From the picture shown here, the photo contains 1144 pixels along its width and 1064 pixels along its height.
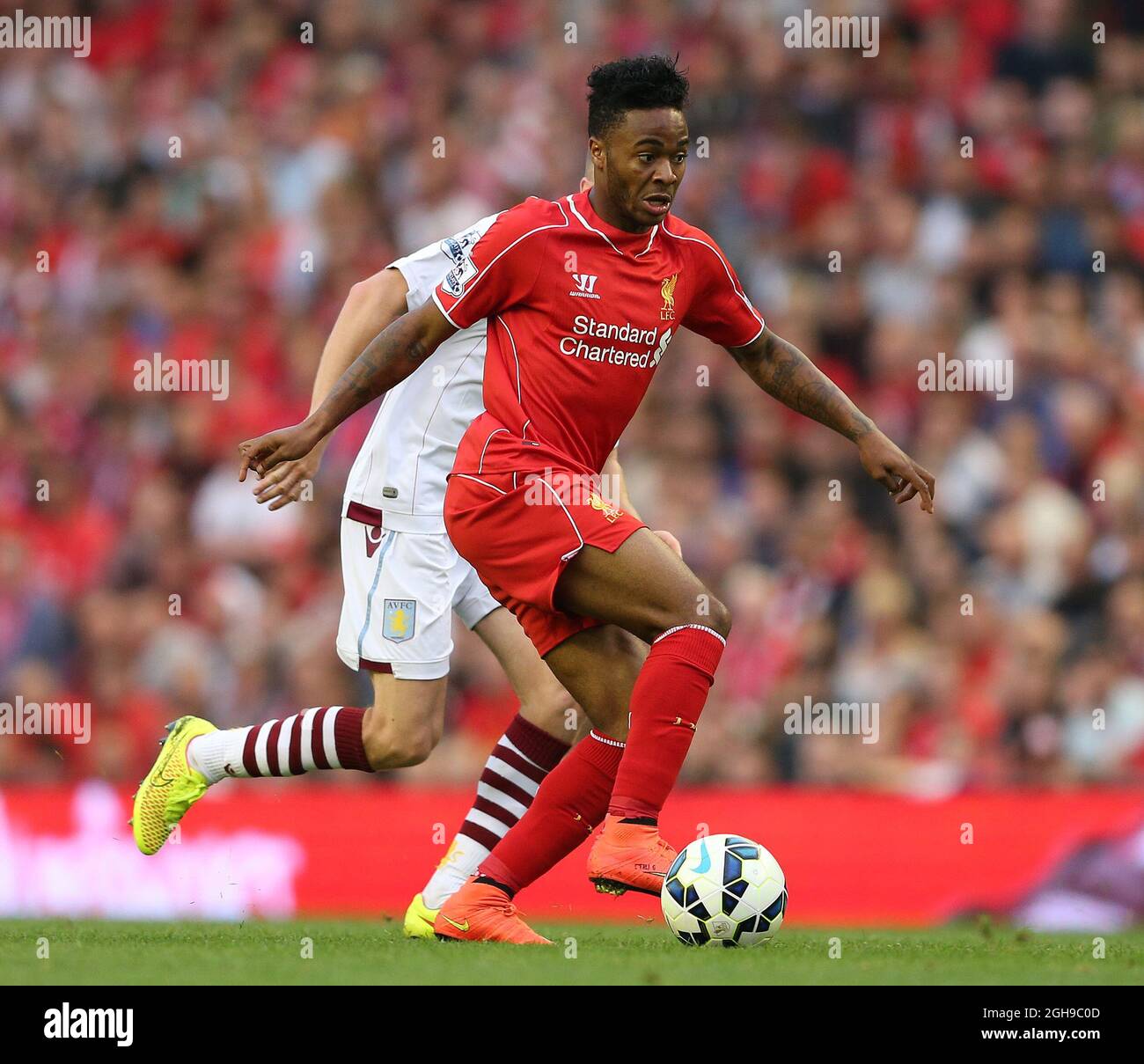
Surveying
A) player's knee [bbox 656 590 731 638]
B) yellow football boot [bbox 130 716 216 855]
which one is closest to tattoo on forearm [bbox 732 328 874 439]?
player's knee [bbox 656 590 731 638]

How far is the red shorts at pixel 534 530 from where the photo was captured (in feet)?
16.4

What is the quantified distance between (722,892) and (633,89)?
2.14 meters

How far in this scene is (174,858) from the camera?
8.27 m

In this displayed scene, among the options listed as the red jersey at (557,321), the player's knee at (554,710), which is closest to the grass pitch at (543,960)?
the player's knee at (554,710)

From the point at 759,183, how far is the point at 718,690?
3663 millimetres

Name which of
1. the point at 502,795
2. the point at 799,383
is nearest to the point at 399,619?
the point at 502,795

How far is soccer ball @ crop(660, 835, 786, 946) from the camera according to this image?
491cm

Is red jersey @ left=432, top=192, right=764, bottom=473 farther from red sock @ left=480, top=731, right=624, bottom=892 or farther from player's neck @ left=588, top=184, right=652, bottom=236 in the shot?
red sock @ left=480, top=731, right=624, bottom=892

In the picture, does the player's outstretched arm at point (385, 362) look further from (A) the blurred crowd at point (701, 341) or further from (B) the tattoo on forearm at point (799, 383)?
(A) the blurred crowd at point (701, 341)

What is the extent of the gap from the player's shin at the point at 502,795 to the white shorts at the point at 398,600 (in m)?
0.35

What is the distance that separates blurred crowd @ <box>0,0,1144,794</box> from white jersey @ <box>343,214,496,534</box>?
3.73m

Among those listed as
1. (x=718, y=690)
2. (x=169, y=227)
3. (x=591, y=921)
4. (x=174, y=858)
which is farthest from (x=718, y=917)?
(x=169, y=227)

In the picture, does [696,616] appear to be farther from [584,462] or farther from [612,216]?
[612,216]

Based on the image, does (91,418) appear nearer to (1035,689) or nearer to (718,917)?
(1035,689)
